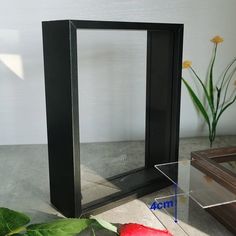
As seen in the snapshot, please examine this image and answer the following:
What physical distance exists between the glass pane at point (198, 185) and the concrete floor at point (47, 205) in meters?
0.11

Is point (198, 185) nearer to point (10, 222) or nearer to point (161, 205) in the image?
point (161, 205)

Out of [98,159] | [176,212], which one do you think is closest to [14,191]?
[98,159]

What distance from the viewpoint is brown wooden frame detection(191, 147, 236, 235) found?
0.76 meters

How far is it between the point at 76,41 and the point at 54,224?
0.58 m

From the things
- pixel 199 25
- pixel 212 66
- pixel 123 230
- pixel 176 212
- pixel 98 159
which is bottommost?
pixel 176 212

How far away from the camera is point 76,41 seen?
0.79m

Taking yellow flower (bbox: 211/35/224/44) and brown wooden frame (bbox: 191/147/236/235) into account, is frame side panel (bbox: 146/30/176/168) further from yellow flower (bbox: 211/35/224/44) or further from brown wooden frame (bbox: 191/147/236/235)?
yellow flower (bbox: 211/35/224/44)

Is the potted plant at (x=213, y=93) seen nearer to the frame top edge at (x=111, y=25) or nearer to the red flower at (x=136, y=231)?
the frame top edge at (x=111, y=25)

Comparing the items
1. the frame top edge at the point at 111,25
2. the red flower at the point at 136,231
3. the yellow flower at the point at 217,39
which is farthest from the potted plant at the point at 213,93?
the red flower at the point at 136,231

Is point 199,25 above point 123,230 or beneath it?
above

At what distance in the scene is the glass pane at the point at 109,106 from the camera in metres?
0.89

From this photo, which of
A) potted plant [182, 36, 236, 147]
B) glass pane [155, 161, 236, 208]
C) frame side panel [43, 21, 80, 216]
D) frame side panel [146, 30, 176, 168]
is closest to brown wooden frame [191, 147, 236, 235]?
glass pane [155, 161, 236, 208]

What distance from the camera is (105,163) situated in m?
1.00

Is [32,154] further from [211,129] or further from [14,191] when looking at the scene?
[211,129]
